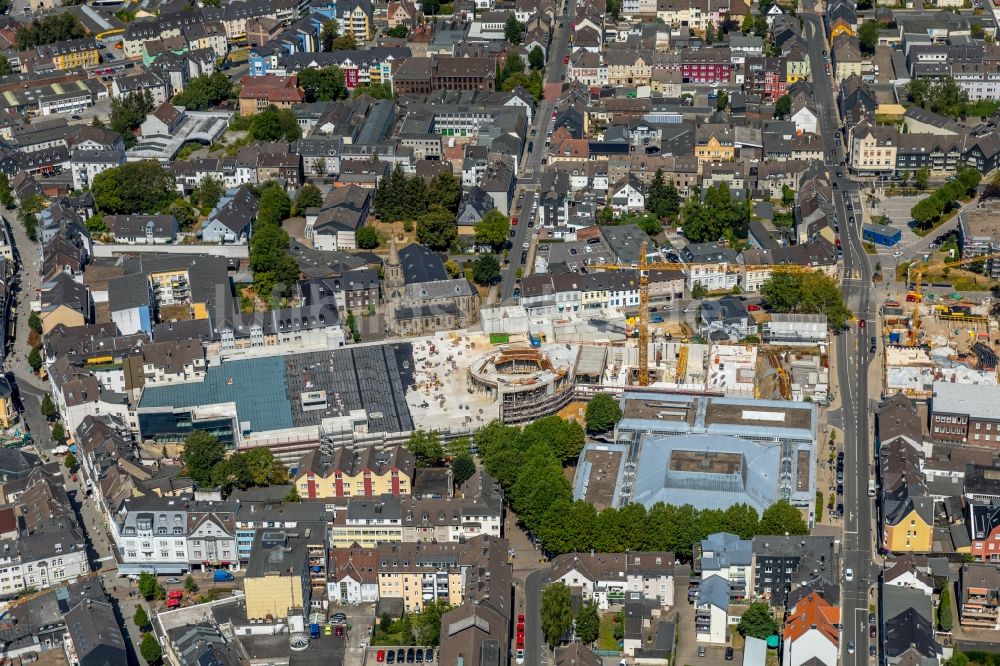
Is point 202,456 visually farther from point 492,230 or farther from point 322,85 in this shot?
point 322,85

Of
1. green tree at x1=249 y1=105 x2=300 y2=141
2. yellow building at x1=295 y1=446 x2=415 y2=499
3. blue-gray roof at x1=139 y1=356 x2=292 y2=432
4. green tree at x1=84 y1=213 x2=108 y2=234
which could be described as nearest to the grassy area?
yellow building at x1=295 y1=446 x2=415 y2=499

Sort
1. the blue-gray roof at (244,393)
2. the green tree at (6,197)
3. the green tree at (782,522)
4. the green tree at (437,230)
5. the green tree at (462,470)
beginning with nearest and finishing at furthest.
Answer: the green tree at (782,522)
the green tree at (462,470)
the blue-gray roof at (244,393)
the green tree at (437,230)
the green tree at (6,197)

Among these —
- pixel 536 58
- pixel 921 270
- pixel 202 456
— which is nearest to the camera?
pixel 202 456

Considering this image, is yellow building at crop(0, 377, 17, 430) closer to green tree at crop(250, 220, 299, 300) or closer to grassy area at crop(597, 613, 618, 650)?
green tree at crop(250, 220, 299, 300)

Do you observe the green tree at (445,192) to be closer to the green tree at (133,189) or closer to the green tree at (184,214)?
the green tree at (184,214)

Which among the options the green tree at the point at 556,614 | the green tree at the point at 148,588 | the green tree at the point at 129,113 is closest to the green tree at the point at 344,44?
the green tree at the point at 129,113

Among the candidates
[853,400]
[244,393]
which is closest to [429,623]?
[244,393]
